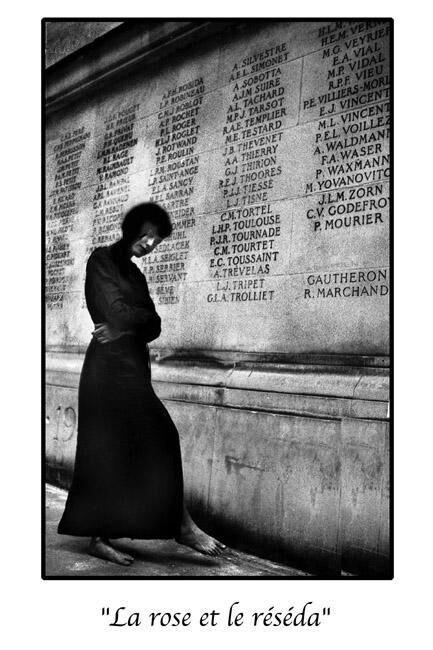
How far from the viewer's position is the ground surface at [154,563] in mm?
5277

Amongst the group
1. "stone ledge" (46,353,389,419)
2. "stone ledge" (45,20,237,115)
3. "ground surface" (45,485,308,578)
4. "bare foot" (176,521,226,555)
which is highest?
"stone ledge" (45,20,237,115)

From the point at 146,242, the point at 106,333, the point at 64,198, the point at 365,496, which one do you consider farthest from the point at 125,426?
the point at 64,198

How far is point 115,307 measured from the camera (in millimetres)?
5973

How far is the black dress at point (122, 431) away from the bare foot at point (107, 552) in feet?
0.20

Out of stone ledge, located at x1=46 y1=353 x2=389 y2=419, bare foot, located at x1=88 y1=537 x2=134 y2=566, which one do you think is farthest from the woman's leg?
stone ledge, located at x1=46 y1=353 x2=389 y2=419

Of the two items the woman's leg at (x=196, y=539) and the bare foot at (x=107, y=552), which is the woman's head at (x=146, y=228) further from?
the bare foot at (x=107, y=552)

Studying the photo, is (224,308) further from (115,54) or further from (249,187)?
(115,54)

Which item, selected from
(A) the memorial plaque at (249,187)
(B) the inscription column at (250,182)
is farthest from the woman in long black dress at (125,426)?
(B) the inscription column at (250,182)

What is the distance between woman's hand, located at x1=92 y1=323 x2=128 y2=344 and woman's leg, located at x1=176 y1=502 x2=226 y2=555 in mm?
1406

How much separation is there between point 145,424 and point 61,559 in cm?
114

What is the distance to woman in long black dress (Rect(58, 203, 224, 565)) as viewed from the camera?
5.67m

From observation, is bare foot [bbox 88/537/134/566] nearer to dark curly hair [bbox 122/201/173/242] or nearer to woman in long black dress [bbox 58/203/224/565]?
woman in long black dress [bbox 58/203/224/565]

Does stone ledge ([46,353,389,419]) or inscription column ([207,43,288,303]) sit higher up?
inscription column ([207,43,288,303])

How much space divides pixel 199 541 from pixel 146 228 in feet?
7.91
